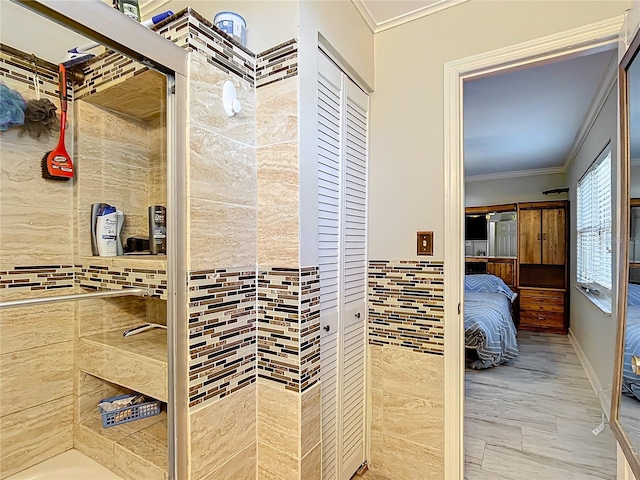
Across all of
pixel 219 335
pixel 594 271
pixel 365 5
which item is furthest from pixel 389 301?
pixel 594 271

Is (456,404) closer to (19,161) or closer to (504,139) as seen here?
(19,161)

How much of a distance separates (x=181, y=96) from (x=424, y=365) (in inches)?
61.0

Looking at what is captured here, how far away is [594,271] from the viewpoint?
132 inches

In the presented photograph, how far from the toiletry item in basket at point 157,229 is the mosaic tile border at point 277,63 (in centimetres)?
60

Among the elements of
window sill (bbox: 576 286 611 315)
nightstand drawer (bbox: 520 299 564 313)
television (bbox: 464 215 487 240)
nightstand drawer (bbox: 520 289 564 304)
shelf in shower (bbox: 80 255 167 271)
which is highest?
television (bbox: 464 215 487 240)

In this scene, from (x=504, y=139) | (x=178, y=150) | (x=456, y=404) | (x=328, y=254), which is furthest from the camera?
(x=504, y=139)

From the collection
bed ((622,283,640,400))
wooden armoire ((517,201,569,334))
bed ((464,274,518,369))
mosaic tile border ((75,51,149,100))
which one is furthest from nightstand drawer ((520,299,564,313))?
mosaic tile border ((75,51,149,100))

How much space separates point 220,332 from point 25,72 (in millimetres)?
1233

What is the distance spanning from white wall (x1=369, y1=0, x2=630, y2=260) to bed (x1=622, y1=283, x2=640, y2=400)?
0.70m

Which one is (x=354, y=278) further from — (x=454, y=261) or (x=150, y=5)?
(x=150, y=5)

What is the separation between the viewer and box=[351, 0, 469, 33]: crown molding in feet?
5.42

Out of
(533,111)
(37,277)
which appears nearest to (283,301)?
(37,277)

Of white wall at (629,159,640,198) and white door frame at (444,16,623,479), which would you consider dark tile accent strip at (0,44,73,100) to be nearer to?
white door frame at (444,16,623,479)

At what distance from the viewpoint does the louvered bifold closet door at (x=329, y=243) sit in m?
1.47
